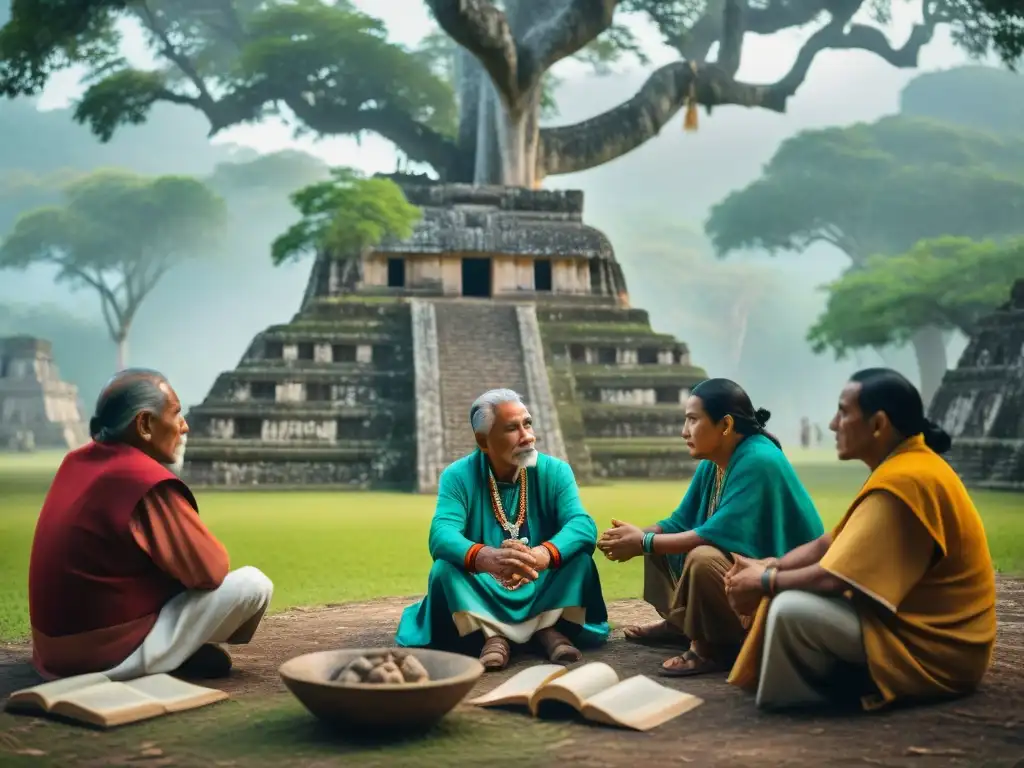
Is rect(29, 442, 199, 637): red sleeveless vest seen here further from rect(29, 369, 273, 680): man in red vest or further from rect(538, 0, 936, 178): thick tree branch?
rect(538, 0, 936, 178): thick tree branch

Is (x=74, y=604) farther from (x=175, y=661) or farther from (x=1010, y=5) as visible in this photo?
(x=1010, y=5)

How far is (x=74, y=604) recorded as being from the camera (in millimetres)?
4586

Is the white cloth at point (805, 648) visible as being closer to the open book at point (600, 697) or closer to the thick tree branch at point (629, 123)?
the open book at point (600, 697)

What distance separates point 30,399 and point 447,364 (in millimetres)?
25200

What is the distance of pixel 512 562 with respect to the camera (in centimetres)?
491

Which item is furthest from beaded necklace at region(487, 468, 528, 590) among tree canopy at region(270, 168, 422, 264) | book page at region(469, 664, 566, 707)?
tree canopy at region(270, 168, 422, 264)

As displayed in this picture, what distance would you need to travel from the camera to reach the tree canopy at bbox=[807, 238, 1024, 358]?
2898cm

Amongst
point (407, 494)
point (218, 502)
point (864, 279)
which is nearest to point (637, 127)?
point (864, 279)

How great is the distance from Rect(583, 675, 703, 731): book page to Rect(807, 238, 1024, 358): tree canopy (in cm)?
2608

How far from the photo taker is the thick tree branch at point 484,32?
1914 cm

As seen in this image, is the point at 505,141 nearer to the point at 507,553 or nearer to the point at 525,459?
the point at 525,459

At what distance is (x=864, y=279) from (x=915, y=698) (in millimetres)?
29575

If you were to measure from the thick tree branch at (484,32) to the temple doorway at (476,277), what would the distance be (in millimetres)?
4525

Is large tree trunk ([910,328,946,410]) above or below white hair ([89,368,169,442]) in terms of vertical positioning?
above
